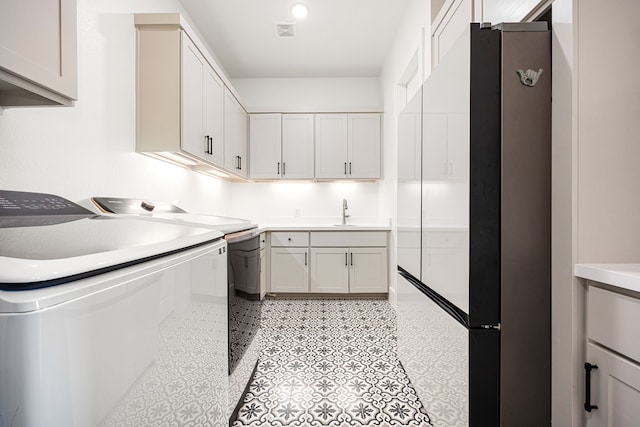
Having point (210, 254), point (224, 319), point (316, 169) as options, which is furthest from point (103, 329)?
point (316, 169)

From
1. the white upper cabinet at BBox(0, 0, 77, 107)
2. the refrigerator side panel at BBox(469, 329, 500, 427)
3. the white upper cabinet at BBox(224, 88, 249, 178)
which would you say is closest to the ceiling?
the white upper cabinet at BBox(224, 88, 249, 178)

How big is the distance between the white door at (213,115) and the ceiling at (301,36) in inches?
23.8

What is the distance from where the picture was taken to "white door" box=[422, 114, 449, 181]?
1238mm

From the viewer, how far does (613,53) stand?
88cm

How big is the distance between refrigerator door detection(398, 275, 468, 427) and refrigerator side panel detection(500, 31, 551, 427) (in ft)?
0.43

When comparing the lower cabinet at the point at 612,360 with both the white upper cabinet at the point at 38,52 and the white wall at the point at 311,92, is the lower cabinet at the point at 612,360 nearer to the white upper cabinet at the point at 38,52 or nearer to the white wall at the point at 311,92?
the white upper cabinet at the point at 38,52

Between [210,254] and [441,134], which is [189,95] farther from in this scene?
[441,134]

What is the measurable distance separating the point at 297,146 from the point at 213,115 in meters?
1.38

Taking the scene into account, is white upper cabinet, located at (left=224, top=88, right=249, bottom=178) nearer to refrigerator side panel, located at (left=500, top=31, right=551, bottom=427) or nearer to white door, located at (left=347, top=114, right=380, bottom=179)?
white door, located at (left=347, top=114, right=380, bottom=179)

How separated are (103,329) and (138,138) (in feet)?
5.66

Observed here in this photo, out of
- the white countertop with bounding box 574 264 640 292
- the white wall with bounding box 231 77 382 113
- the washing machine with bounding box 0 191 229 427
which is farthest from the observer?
the white wall with bounding box 231 77 382 113

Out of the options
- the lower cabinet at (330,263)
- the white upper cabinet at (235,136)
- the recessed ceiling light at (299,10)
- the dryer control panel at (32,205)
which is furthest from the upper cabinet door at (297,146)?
the dryer control panel at (32,205)

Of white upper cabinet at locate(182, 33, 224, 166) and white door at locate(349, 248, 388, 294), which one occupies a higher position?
white upper cabinet at locate(182, 33, 224, 166)

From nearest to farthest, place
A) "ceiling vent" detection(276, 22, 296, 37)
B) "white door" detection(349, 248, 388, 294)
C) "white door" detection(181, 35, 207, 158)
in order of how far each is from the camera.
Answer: "white door" detection(181, 35, 207, 158) < "ceiling vent" detection(276, 22, 296, 37) < "white door" detection(349, 248, 388, 294)
